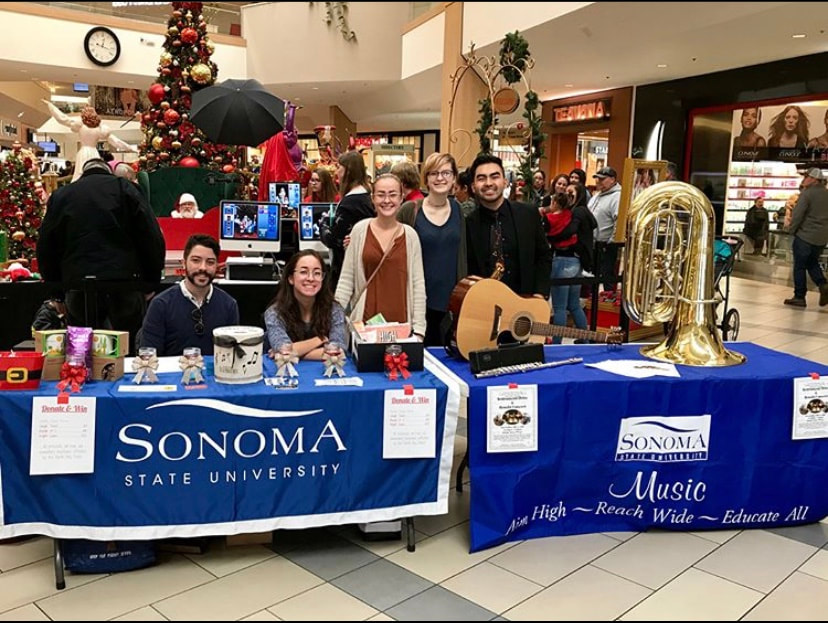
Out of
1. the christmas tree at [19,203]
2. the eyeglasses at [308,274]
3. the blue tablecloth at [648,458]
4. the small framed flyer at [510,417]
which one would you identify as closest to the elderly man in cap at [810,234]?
the blue tablecloth at [648,458]

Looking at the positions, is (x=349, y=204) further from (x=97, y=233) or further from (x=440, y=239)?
(x=97, y=233)

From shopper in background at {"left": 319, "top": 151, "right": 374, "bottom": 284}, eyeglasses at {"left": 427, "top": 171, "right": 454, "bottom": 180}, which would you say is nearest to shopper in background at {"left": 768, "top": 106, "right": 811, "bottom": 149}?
shopper in background at {"left": 319, "top": 151, "right": 374, "bottom": 284}

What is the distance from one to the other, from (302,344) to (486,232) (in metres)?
1.13

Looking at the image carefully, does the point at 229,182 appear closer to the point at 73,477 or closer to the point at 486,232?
the point at 486,232

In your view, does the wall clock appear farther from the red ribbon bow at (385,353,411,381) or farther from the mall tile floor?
the red ribbon bow at (385,353,411,381)

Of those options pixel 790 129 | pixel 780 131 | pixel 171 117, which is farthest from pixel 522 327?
pixel 780 131

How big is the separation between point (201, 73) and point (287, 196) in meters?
3.50

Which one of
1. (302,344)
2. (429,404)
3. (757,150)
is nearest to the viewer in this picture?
(429,404)

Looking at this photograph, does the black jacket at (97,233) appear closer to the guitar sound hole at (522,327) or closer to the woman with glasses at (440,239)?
the woman with glasses at (440,239)

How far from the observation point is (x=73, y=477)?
2.50 meters

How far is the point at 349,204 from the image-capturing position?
15.3 feet

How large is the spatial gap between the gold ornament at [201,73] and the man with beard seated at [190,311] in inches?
231

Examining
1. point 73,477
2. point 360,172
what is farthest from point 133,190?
point 73,477

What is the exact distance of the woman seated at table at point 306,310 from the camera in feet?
10.2
